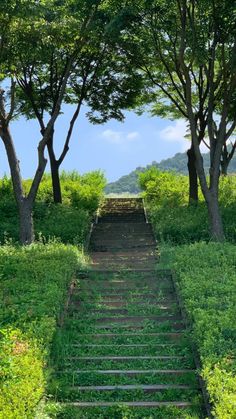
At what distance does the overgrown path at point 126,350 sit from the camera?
7.64 meters

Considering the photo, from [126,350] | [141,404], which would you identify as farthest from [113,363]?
[141,404]

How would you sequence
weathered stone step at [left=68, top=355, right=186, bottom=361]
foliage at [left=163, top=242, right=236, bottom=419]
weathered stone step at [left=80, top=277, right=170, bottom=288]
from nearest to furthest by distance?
foliage at [left=163, top=242, right=236, bottom=419]
weathered stone step at [left=68, top=355, right=186, bottom=361]
weathered stone step at [left=80, top=277, right=170, bottom=288]

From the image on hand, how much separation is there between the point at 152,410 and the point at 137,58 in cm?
1464

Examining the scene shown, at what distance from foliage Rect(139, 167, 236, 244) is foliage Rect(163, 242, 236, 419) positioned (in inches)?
105

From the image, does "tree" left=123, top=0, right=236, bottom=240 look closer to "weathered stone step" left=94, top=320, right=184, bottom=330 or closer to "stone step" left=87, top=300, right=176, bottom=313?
"stone step" left=87, top=300, right=176, bottom=313

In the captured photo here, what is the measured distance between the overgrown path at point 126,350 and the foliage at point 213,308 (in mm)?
537

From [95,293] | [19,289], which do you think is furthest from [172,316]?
[19,289]

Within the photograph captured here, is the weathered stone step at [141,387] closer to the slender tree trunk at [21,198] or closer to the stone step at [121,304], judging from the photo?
the stone step at [121,304]

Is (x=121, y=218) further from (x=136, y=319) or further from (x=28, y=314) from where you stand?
(x=28, y=314)

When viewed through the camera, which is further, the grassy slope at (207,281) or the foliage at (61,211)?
the foliage at (61,211)

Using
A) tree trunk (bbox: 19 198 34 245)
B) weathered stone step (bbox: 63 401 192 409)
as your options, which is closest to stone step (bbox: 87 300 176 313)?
weathered stone step (bbox: 63 401 192 409)

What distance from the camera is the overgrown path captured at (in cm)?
764

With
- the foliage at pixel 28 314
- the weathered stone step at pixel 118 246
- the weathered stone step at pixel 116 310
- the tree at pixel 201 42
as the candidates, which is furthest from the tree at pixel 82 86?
the weathered stone step at pixel 116 310

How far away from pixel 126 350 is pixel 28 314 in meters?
1.77
